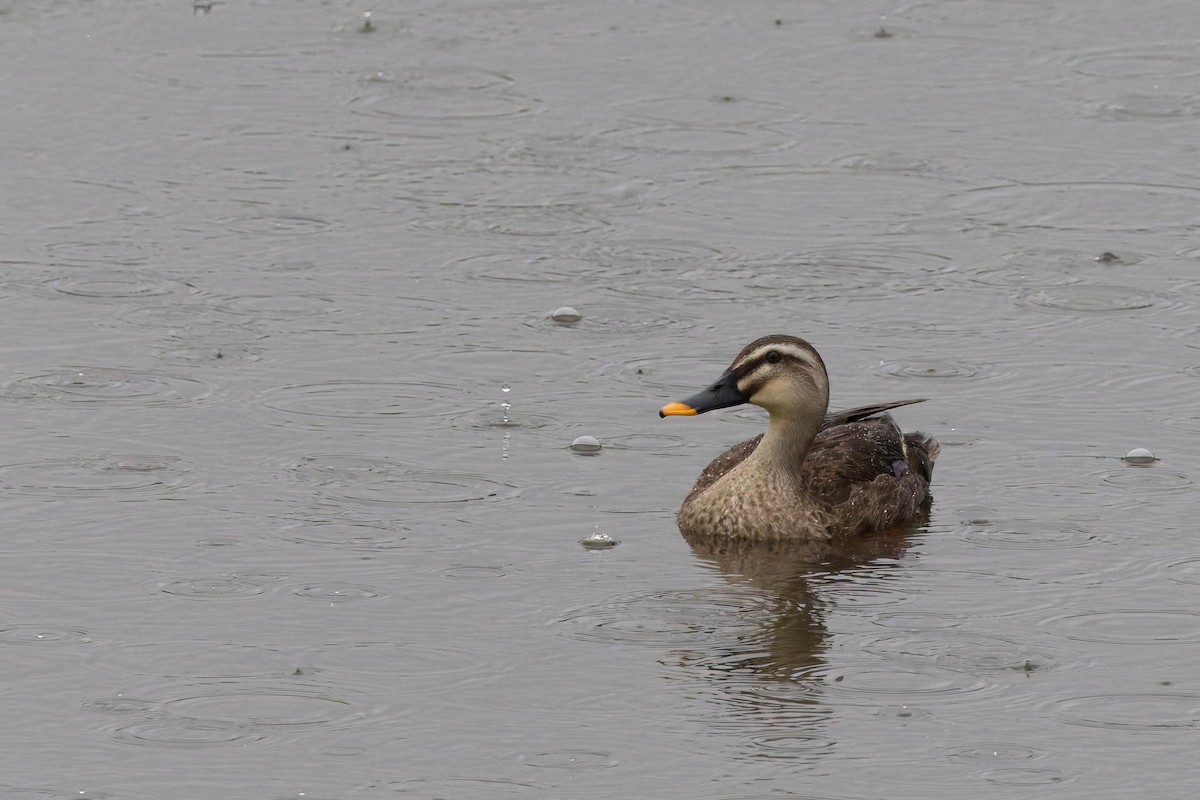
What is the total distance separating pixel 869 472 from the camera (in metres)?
13.4

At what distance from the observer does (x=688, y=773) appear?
934cm

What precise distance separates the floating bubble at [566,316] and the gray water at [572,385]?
0.65ft

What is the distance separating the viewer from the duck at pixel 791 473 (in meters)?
12.8

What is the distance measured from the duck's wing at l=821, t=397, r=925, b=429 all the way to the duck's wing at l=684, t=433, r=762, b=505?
0.42 meters

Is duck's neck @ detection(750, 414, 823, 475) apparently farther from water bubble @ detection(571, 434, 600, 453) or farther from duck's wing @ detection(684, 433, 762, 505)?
water bubble @ detection(571, 434, 600, 453)

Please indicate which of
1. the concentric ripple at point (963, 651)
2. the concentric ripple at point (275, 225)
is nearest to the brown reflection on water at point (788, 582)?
the concentric ripple at point (963, 651)

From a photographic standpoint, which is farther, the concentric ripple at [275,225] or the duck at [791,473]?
the concentric ripple at [275,225]

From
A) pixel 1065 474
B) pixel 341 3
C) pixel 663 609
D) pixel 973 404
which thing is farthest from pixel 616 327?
pixel 341 3

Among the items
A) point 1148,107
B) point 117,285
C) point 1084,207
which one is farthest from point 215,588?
point 1148,107

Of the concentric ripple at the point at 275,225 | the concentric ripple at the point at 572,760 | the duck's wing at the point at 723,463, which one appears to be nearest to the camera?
the concentric ripple at the point at 572,760

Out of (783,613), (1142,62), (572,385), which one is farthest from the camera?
(1142,62)

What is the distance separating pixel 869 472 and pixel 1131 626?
8.20 ft

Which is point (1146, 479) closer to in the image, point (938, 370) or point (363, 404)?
point (938, 370)

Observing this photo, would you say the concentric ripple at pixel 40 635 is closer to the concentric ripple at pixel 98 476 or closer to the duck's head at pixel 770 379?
the concentric ripple at pixel 98 476
